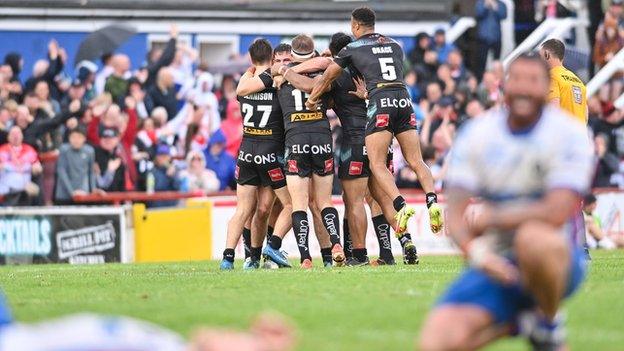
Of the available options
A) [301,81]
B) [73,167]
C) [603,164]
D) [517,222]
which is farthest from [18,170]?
[517,222]

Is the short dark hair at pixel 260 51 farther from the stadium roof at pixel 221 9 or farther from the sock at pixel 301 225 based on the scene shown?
the stadium roof at pixel 221 9

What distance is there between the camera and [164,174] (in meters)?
26.8

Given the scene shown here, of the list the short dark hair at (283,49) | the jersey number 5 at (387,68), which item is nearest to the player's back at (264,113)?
the short dark hair at (283,49)

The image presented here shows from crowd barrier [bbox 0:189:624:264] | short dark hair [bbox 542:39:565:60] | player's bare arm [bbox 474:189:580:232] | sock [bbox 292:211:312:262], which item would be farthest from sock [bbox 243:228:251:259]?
player's bare arm [bbox 474:189:580:232]

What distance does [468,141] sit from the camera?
8.67 meters

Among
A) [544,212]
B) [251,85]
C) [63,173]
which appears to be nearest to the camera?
[544,212]

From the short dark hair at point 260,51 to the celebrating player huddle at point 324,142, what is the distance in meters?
0.01

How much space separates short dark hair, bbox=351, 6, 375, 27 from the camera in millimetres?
17672

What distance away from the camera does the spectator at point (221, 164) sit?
88.4 feet

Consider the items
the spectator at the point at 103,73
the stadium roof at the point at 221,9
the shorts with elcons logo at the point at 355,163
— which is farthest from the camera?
the stadium roof at the point at 221,9

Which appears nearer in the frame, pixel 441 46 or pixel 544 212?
pixel 544 212

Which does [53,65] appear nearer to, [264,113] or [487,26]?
[264,113]

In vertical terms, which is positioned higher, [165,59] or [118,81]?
[165,59]

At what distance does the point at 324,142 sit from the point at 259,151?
0.80m
